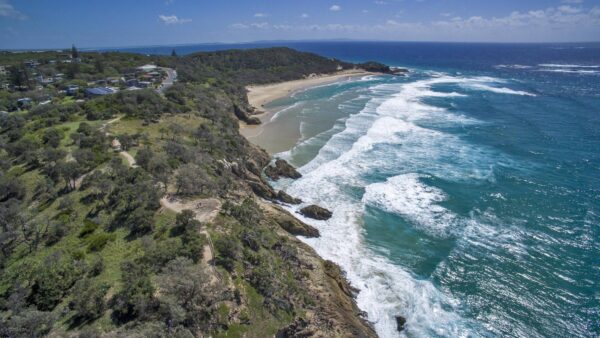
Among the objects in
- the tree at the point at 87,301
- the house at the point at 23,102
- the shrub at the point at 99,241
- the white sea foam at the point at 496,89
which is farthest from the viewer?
the white sea foam at the point at 496,89

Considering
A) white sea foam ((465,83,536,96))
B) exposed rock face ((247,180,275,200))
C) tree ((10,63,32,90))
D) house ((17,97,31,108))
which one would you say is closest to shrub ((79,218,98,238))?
exposed rock face ((247,180,275,200))

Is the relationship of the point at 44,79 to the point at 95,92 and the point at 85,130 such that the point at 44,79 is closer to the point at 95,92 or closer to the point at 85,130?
the point at 95,92

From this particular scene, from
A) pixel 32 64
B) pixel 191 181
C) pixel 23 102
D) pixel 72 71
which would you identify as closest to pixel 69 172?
pixel 191 181

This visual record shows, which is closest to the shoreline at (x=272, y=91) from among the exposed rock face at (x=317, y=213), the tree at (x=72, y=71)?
the exposed rock face at (x=317, y=213)

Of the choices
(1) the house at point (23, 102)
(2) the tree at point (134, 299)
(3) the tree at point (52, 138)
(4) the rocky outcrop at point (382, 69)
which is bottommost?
(2) the tree at point (134, 299)

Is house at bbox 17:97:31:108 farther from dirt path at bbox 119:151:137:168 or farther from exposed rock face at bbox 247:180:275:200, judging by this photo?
exposed rock face at bbox 247:180:275:200

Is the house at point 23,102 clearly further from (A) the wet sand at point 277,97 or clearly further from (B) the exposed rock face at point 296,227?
(B) the exposed rock face at point 296,227

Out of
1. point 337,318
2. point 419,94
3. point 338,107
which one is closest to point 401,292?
point 337,318
